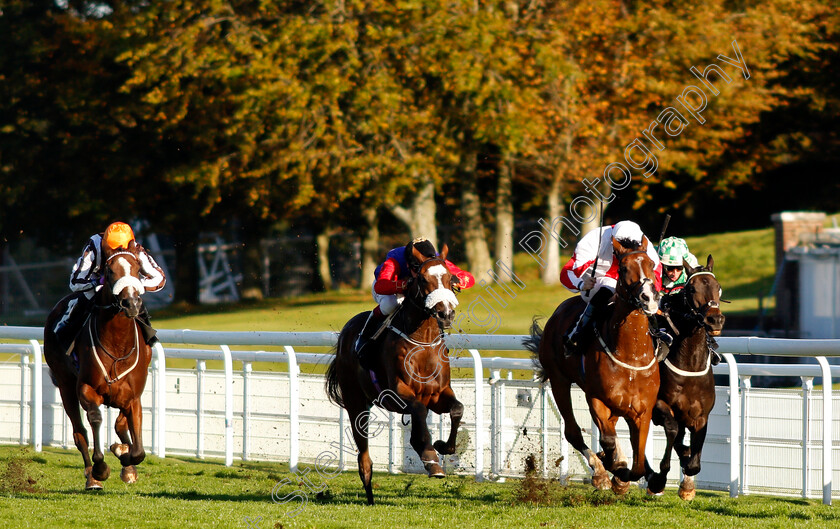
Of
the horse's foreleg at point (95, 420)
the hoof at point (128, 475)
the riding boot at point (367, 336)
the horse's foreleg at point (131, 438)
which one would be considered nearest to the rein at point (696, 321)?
the riding boot at point (367, 336)

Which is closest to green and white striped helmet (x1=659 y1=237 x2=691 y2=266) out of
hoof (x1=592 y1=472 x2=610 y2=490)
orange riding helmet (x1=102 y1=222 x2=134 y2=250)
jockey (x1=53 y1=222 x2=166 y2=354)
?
hoof (x1=592 y1=472 x2=610 y2=490)

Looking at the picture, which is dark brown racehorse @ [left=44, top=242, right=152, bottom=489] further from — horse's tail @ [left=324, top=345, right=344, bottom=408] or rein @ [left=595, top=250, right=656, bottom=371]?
rein @ [left=595, top=250, right=656, bottom=371]

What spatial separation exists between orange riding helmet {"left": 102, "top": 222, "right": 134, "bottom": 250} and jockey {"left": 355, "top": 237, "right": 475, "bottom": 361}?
1650mm

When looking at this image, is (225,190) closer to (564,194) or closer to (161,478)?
(564,194)

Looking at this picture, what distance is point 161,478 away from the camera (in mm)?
8500

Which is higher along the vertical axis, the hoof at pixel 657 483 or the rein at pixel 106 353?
the rein at pixel 106 353

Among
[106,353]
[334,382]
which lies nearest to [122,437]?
[106,353]

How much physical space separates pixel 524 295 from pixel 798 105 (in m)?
8.54

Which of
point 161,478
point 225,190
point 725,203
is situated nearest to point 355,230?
point 225,190

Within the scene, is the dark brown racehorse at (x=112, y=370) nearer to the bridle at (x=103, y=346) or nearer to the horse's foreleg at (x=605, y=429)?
the bridle at (x=103, y=346)

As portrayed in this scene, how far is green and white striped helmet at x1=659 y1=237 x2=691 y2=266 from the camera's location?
6934mm

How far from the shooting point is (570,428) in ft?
24.2

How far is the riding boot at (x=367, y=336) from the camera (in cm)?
742

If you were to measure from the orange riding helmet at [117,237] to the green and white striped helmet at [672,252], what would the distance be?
3.43 metres
